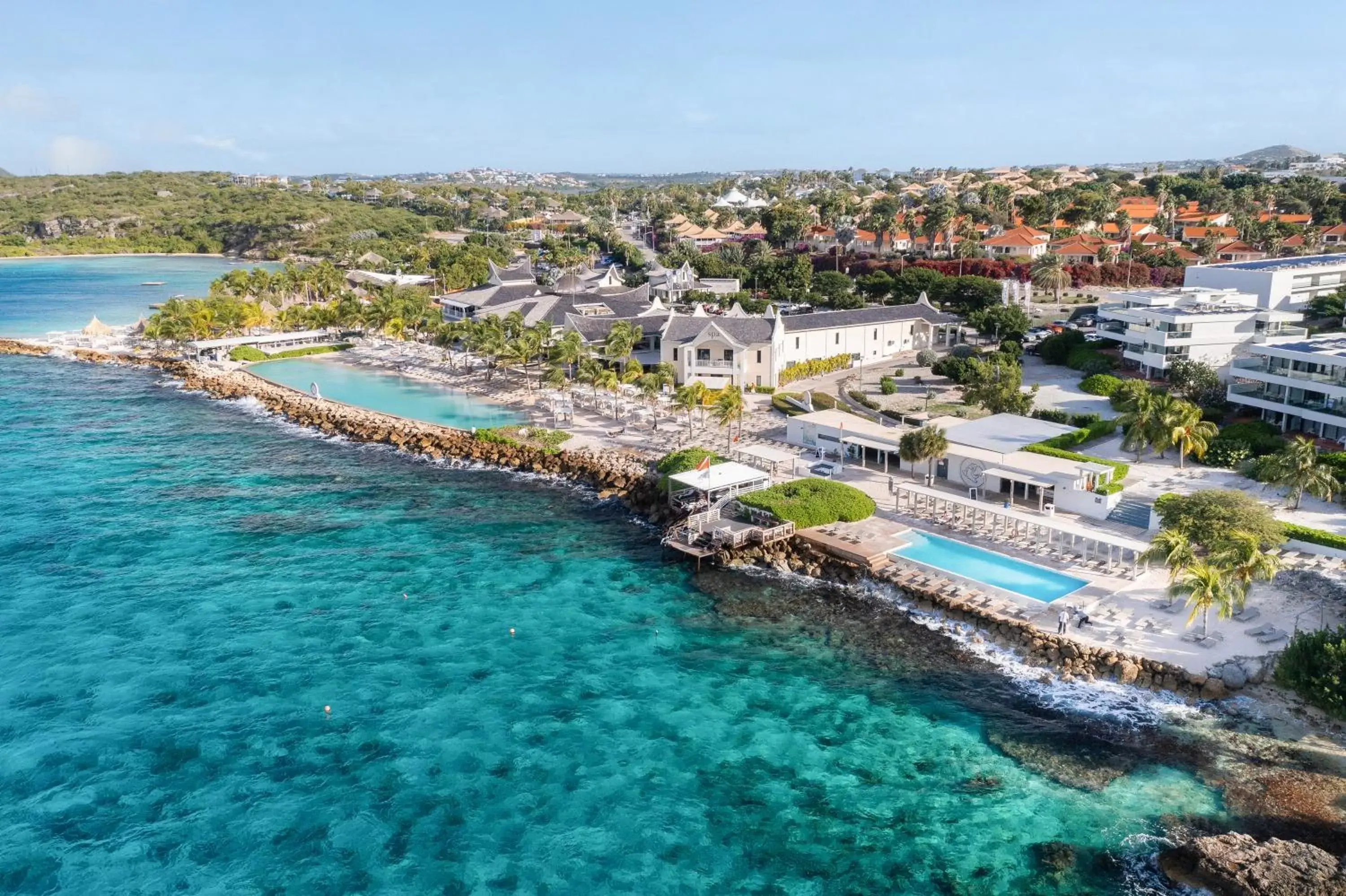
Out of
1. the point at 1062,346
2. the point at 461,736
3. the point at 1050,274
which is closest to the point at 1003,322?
the point at 1062,346

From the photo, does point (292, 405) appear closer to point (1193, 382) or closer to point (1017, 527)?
point (1017, 527)

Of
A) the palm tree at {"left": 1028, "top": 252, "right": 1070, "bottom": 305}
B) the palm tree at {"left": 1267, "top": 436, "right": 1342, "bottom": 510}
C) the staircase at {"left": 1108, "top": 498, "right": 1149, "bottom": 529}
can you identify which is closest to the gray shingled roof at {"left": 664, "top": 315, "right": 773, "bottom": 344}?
the staircase at {"left": 1108, "top": 498, "right": 1149, "bottom": 529}

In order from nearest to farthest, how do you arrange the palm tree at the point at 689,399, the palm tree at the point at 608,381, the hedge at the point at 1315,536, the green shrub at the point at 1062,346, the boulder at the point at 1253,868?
the boulder at the point at 1253,868, the hedge at the point at 1315,536, the palm tree at the point at 689,399, the palm tree at the point at 608,381, the green shrub at the point at 1062,346

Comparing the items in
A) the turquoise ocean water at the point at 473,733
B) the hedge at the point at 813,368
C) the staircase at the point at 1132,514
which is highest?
the hedge at the point at 813,368

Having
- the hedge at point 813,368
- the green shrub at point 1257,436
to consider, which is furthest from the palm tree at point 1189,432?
the hedge at point 813,368

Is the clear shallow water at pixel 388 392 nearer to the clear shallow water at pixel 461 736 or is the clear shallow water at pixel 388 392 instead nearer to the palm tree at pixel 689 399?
the palm tree at pixel 689 399

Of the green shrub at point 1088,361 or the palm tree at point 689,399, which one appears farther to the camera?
the green shrub at point 1088,361

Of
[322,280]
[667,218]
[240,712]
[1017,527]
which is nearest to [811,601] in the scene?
[1017,527]
